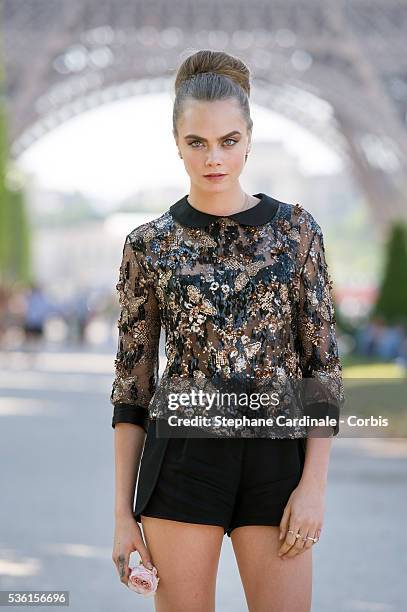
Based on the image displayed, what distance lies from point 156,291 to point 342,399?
390 mm

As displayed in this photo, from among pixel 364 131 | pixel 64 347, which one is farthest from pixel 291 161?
pixel 64 347

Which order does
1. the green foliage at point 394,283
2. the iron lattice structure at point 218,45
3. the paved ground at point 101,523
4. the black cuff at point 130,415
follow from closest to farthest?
the black cuff at point 130,415
the paved ground at point 101,523
the green foliage at point 394,283
the iron lattice structure at point 218,45

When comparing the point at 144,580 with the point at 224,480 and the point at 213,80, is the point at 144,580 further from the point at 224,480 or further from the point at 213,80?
the point at 213,80

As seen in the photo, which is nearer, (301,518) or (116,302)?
(301,518)

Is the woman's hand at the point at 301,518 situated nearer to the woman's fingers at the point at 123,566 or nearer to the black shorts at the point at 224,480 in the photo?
the black shorts at the point at 224,480

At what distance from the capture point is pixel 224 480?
2.50 meters

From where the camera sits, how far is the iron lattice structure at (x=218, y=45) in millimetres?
35625

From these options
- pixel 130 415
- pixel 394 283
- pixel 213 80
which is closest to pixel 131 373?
pixel 130 415

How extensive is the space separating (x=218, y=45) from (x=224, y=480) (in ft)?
114

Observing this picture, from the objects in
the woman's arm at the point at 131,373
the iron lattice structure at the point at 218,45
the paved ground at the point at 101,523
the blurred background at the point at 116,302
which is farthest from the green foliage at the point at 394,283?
the woman's arm at the point at 131,373

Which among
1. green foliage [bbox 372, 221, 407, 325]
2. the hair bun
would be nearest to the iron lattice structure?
green foliage [bbox 372, 221, 407, 325]

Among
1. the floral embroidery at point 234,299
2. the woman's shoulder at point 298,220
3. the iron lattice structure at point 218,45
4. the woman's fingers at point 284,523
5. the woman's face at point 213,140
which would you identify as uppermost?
the iron lattice structure at point 218,45

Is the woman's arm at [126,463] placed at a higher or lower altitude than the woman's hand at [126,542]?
higher

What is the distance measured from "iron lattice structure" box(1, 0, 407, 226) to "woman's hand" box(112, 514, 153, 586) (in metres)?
32.9
